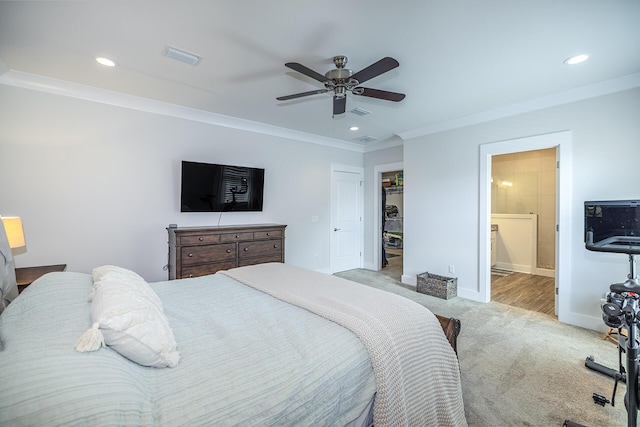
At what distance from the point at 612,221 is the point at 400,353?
9.84ft

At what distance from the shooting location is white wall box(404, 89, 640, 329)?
2949 millimetres

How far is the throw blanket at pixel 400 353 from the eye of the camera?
4.12 feet

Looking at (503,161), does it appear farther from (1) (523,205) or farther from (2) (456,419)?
(2) (456,419)

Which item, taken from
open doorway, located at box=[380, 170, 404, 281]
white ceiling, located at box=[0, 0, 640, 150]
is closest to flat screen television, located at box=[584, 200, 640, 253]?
white ceiling, located at box=[0, 0, 640, 150]

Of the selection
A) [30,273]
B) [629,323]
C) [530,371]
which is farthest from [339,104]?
[30,273]

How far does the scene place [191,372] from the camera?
102 cm

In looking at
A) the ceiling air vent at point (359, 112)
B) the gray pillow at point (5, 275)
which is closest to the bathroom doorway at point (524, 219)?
the ceiling air vent at point (359, 112)

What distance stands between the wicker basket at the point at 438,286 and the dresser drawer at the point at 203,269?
9.31 feet

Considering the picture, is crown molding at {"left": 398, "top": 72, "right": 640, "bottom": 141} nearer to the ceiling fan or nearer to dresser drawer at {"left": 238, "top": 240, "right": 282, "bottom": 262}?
the ceiling fan

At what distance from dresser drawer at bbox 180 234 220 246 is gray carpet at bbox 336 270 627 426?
2.97 m

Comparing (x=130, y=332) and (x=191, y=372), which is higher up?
(x=130, y=332)

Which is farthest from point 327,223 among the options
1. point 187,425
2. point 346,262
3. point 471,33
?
point 187,425

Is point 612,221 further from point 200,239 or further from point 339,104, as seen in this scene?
point 200,239

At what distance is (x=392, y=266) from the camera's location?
6.43m
